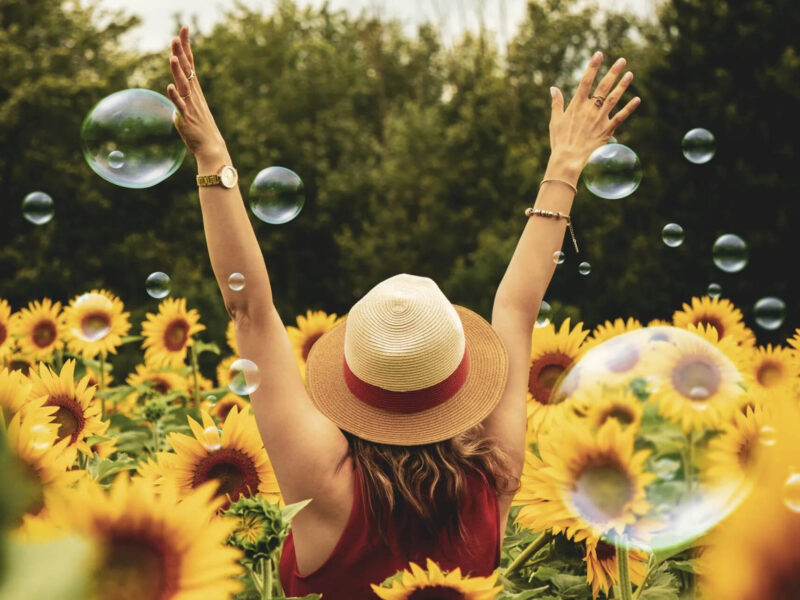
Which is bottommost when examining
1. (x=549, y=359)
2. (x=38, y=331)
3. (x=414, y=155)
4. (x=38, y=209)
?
(x=549, y=359)

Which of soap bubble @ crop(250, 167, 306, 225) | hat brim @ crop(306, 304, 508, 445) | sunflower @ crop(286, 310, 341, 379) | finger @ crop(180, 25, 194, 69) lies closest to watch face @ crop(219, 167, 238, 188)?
finger @ crop(180, 25, 194, 69)

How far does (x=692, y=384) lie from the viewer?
1.71m

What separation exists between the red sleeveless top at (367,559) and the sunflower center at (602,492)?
425mm

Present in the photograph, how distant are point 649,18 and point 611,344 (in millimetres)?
25640

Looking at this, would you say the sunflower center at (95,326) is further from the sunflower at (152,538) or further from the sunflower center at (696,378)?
the sunflower at (152,538)

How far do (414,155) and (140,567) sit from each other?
21.3m

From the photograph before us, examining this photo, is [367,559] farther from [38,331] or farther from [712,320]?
[38,331]

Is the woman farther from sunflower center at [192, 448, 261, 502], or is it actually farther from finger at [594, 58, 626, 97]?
finger at [594, 58, 626, 97]

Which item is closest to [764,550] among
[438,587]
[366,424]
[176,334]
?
[438,587]

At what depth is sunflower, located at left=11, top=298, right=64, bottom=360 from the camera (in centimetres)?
394

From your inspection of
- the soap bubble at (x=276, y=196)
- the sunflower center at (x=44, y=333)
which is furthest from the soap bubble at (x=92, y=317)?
the soap bubble at (x=276, y=196)

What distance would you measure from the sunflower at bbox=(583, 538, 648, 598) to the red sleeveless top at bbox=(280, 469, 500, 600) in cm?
24

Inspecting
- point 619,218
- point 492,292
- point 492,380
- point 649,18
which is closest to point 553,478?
point 492,380

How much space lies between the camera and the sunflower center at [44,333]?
4039 millimetres
